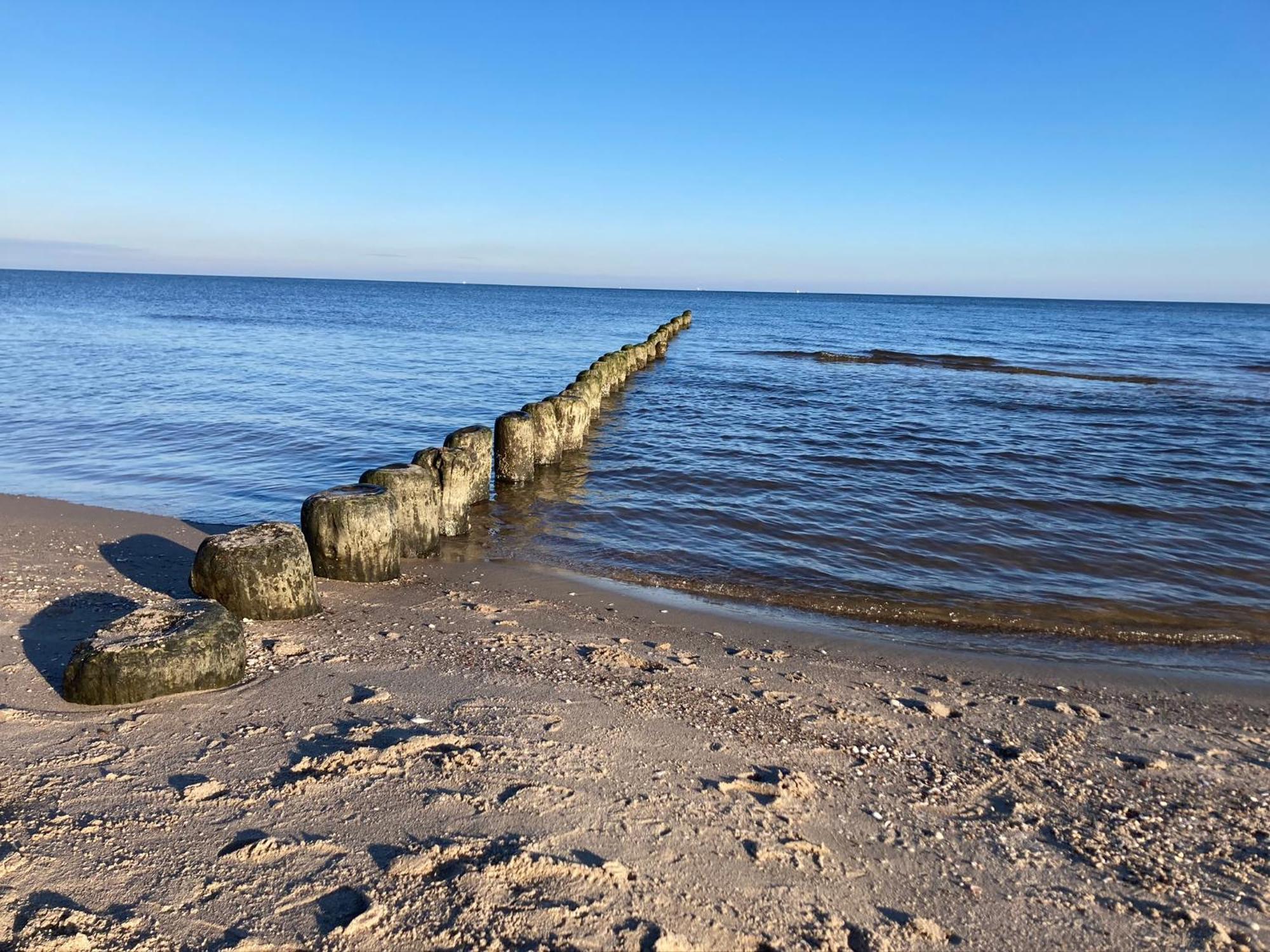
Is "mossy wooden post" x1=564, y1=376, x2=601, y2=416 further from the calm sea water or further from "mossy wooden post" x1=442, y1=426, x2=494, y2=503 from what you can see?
"mossy wooden post" x1=442, y1=426, x2=494, y2=503

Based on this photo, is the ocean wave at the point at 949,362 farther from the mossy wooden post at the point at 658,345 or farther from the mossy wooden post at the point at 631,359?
the mossy wooden post at the point at 631,359

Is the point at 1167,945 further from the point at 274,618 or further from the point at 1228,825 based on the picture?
the point at 274,618

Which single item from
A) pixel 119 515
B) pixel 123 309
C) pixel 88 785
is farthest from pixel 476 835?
pixel 123 309

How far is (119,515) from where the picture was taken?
8.98m

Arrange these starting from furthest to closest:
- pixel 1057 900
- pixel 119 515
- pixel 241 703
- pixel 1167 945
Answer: pixel 119 515
pixel 241 703
pixel 1057 900
pixel 1167 945

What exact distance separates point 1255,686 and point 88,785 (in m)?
7.34

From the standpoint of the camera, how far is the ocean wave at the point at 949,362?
28.0 meters

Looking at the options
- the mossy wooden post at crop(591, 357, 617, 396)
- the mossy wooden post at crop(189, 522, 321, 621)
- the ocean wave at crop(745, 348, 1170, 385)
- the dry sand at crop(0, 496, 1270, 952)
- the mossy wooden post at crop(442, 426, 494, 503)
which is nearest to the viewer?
the dry sand at crop(0, 496, 1270, 952)

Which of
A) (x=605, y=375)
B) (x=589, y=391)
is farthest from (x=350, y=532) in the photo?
(x=605, y=375)

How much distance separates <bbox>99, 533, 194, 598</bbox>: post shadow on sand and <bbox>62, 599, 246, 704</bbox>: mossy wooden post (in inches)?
68.4

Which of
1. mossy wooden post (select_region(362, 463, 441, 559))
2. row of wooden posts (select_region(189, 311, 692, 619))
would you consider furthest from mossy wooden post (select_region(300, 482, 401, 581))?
mossy wooden post (select_region(362, 463, 441, 559))

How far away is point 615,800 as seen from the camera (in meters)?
3.86

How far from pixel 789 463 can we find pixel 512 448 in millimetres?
4774

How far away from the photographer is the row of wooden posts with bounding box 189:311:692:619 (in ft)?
19.4
